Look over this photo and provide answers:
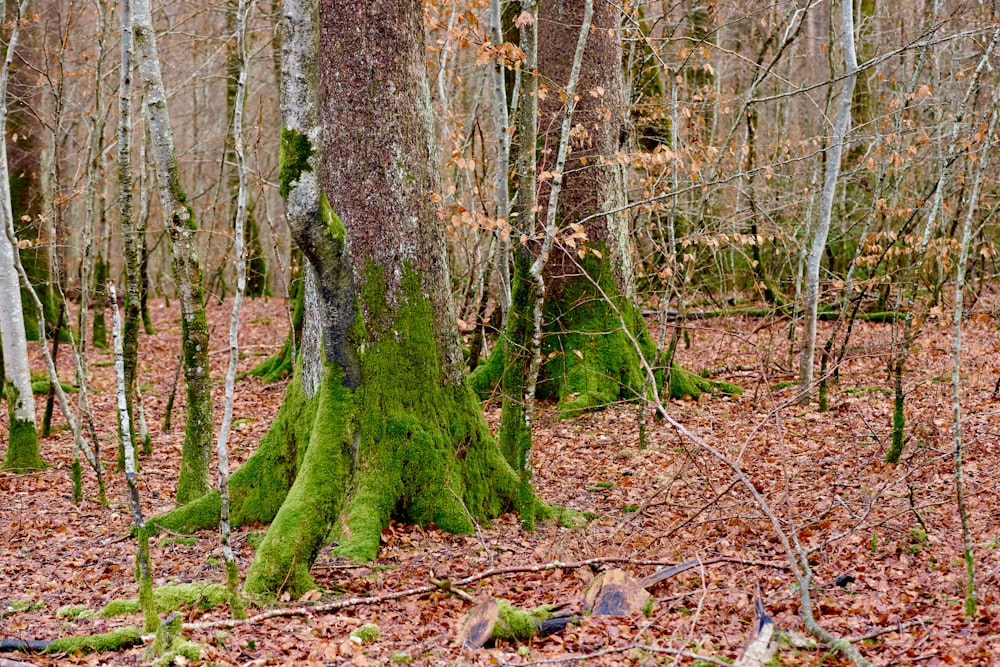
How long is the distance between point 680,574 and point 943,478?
9.43ft

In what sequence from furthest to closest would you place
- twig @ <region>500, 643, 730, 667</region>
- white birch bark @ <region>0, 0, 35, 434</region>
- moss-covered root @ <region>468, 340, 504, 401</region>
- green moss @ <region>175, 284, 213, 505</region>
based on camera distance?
1. moss-covered root @ <region>468, 340, 504, 401</region>
2. white birch bark @ <region>0, 0, 35, 434</region>
3. green moss @ <region>175, 284, 213, 505</region>
4. twig @ <region>500, 643, 730, 667</region>

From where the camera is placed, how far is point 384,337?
652 cm

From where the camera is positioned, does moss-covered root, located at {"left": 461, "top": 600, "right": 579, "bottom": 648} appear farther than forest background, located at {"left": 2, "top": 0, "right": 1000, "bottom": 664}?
No

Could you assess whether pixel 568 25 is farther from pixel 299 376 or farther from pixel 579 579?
pixel 579 579

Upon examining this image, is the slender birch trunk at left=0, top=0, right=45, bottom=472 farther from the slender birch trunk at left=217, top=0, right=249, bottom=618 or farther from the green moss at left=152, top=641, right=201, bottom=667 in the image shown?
A: the green moss at left=152, top=641, right=201, bottom=667

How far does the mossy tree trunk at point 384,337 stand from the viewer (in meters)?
6.01

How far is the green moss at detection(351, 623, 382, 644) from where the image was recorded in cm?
456

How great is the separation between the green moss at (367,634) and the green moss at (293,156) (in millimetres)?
2735

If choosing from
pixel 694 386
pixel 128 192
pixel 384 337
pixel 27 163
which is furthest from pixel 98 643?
pixel 27 163

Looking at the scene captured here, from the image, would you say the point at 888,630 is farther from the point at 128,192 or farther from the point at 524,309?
the point at 128,192

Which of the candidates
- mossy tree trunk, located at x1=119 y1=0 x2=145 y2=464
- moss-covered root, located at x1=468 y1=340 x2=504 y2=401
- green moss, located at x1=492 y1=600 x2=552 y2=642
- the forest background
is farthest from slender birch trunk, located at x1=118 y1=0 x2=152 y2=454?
moss-covered root, located at x1=468 y1=340 x2=504 y2=401

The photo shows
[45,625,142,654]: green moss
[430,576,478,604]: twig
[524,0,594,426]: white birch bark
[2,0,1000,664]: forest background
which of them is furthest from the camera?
[524,0,594,426]: white birch bark

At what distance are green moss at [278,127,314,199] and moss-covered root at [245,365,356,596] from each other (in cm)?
154

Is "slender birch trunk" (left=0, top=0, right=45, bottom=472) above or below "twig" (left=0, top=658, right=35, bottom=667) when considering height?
above
